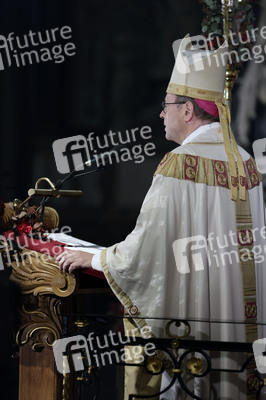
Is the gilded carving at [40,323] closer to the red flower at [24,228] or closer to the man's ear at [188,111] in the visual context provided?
the red flower at [24,228]

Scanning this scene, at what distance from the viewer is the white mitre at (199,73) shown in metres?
3.62

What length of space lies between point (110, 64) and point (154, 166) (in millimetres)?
1144

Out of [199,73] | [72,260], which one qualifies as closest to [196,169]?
[199,73]

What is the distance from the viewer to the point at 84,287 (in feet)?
11.1

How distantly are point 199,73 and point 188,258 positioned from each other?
0.98m

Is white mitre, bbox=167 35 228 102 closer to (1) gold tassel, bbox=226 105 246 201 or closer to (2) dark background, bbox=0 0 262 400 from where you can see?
(1) gold tassel, bbox=226 105 246 201

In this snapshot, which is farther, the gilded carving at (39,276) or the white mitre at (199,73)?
the white mitre at (199,73)

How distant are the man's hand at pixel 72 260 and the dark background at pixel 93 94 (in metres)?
3.30

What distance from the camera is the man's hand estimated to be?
3.16 m

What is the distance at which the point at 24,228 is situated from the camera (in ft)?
11.9

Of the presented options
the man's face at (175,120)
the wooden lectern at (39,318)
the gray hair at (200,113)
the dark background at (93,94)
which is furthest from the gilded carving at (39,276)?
the dark background at (93,94)

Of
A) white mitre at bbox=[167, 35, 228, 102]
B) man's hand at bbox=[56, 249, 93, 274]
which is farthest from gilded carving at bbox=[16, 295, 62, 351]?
white mitre at bbox=[167, 35, 228, 102]

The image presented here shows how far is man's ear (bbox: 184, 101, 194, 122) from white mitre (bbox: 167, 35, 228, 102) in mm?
46

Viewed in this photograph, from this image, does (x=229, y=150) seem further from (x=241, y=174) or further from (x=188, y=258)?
(x=188, y=258)
